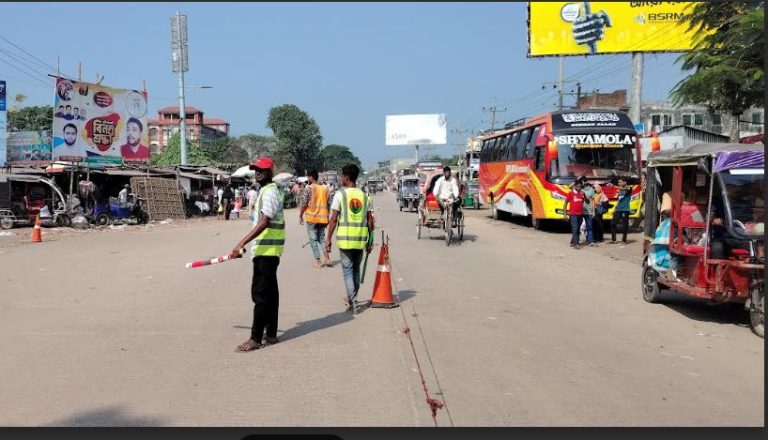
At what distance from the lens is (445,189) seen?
54.1 feet

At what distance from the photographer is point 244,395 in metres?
4.77

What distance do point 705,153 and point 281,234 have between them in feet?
16.2

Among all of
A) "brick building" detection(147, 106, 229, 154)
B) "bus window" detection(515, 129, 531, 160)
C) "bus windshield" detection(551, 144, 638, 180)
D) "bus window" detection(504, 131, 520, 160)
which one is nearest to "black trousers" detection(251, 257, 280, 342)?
"bus windshield" detection(551, 144, 638, 180)

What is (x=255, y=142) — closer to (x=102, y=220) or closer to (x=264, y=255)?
(x=102, y=220)

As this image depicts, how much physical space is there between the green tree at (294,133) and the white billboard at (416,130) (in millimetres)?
13284

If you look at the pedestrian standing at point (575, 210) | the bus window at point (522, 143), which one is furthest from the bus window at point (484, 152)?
the pedestrian standing at point (575, 210)

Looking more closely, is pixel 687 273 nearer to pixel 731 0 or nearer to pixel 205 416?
pixel 205 416

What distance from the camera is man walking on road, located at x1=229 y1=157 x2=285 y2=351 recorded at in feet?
20.1

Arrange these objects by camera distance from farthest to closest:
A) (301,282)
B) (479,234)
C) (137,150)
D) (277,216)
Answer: (137,150) < (479,234) < (301,282) < (277,216)

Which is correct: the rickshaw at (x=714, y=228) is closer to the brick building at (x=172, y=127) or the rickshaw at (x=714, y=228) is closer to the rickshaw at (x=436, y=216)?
the rickshaw at (x=436, y=216)

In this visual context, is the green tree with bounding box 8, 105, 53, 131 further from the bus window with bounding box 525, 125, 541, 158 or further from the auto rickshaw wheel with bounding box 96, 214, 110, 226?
the bus window with bounding box 525, 125, 541, 158

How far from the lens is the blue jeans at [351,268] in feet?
26.0

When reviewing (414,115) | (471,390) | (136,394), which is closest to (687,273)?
(471,390)

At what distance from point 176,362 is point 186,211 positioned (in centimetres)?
2710
